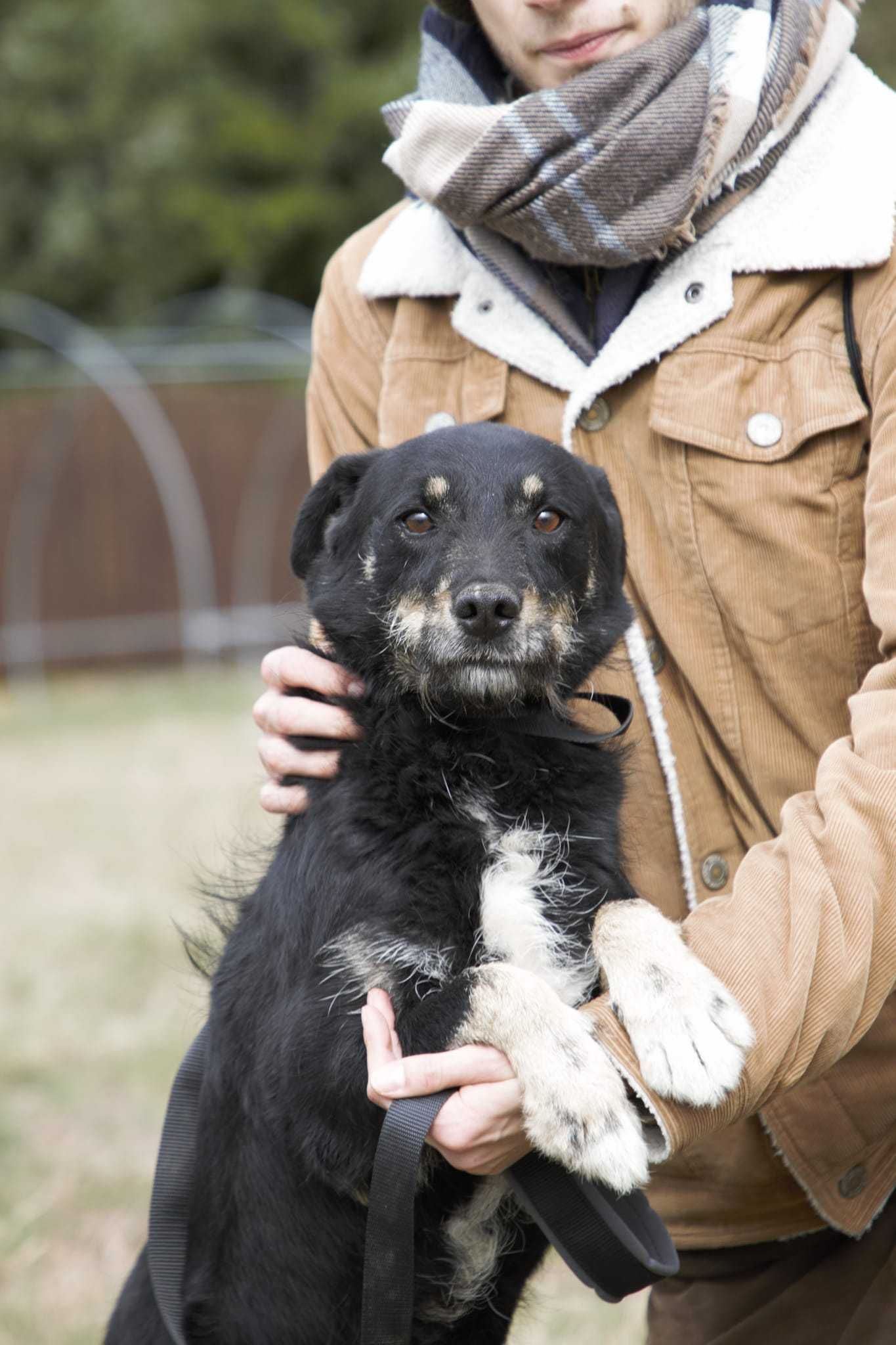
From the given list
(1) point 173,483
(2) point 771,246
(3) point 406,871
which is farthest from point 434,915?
(1) point 173,483

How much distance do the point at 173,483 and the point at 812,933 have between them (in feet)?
54.1

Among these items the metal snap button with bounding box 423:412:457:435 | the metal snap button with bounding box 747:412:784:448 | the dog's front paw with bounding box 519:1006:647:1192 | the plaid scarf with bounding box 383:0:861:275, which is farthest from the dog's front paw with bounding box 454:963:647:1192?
the plaid scarf with bounding box 383:0:861:275

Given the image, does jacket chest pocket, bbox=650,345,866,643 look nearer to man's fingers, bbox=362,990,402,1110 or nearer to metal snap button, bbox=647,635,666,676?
metal snap button, bbox=647,635,666,676

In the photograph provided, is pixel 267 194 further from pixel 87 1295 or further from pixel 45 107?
pixel 87 1295

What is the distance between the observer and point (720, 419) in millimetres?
2830

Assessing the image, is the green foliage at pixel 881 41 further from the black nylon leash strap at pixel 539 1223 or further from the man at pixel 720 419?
the black nylon leash strap at pixel 539 1223

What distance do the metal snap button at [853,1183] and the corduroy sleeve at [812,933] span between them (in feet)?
1.69

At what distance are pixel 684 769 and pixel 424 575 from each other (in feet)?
2.05

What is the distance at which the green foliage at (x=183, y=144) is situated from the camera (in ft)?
86.3

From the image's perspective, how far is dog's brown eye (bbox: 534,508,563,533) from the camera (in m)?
2.98

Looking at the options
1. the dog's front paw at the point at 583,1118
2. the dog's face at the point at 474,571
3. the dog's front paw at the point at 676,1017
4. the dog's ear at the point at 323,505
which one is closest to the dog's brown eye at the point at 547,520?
the dog's face at the point at 474,571

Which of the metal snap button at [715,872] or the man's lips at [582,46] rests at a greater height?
the man's lips at [582,46]

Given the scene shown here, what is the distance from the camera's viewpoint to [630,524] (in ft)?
10.2

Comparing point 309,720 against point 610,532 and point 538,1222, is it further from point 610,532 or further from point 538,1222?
point 538,1222
